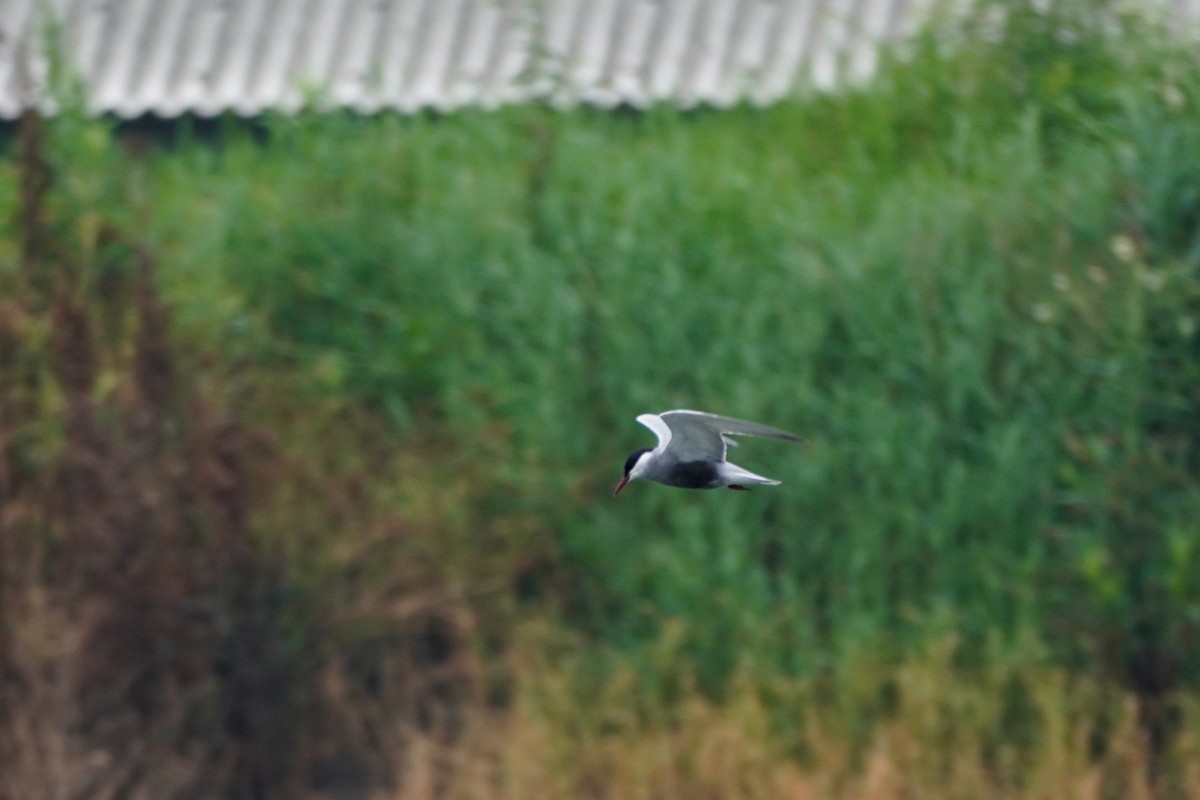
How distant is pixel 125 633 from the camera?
5703 millimetres

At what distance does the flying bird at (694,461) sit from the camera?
241 cm

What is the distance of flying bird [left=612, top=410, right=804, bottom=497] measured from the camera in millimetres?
2414

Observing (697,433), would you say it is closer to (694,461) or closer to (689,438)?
(689,438)

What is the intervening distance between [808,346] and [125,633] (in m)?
2.27

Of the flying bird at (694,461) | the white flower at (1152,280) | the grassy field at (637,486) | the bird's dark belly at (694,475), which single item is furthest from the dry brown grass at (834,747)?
the bird's dark belly at (694,475)

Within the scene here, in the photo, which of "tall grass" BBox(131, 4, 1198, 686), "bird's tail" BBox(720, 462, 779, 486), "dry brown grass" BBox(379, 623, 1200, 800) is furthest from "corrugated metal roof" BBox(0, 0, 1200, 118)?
"bird's tail" BBox(720, 462, 779, 486)

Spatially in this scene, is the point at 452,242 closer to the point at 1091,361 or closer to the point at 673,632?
the point at 673,632

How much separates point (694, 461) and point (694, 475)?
0.09 ft

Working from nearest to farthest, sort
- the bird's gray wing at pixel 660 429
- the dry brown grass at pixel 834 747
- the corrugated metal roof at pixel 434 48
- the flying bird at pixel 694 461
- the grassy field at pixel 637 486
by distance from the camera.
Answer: the flying bird at pixel 694 461, the bird's gray wing at pixel 660 429, the dry brown grass at pixel 834 747, the grassy field at pixel 637 486, the corrugated metal roof at pixel 434 48

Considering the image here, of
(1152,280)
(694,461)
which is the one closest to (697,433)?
(694,461)

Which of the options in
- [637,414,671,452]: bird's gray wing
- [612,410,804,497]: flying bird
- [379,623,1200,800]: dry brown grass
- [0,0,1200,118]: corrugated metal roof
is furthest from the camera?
[0,0,1200,118]: corrugated metal roof

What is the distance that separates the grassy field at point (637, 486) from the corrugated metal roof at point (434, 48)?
1.12 m

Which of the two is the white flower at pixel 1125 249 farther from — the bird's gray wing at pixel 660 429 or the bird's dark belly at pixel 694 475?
the bird's dark belly at pixel 694 475

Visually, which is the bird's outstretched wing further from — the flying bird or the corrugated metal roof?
the corrugated metal roof
